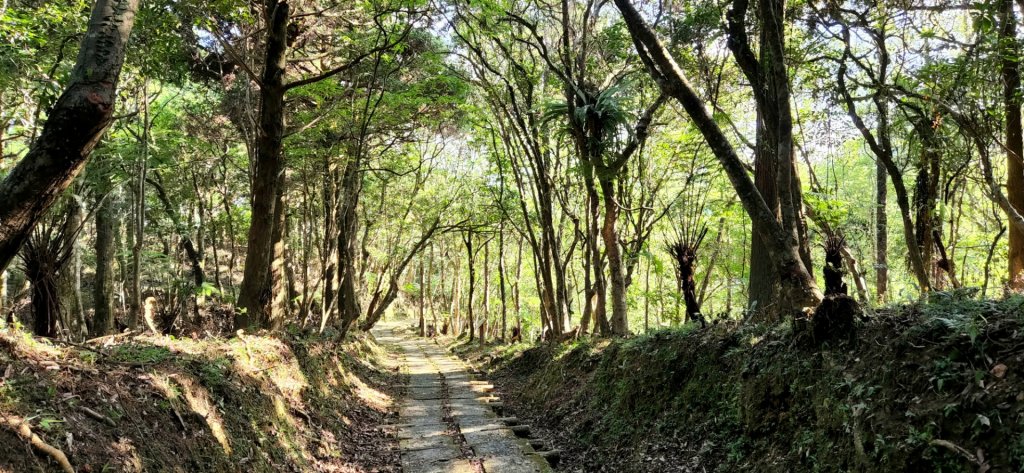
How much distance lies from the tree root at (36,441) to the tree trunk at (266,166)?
4790mm

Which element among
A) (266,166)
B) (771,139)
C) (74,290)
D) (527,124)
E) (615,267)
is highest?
(527,124)

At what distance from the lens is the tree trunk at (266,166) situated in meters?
7.46

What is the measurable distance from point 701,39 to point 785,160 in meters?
3.64

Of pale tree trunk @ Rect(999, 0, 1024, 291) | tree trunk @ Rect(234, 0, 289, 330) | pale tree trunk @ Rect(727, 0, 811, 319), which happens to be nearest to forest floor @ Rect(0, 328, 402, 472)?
tree trunk @ Rect(234, 0, 289, 330)

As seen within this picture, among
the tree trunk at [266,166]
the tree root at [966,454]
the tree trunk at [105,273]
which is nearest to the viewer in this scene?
the tree root at [966,454]

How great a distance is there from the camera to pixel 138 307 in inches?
348

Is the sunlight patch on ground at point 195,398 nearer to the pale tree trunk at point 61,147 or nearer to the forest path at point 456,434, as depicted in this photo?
the pale tree trunk at point 61,147

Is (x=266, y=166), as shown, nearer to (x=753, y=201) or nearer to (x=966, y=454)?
(x=753, y=201)

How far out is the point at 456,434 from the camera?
24.7 feet

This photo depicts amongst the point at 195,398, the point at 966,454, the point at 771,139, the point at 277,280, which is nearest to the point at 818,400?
the point at 966,454

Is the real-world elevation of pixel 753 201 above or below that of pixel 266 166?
below

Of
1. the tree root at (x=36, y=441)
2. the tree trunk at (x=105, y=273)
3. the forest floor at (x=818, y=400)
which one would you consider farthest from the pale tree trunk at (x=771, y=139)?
the tree trunk at (x=105, y=273)

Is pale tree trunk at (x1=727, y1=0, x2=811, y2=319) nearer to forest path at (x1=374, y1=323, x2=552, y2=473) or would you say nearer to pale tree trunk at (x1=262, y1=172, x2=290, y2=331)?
forest path at (x1=374, y1=323, x2=552, y2=473)

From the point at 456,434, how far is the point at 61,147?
18.8 feet
